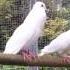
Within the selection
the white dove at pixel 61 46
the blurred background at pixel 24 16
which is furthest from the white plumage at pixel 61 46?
the blurred background at pixel 24 16

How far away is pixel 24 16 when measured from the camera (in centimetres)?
221

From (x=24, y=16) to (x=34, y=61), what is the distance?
0.97 meters

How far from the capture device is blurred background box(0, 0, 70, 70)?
2.22 meters

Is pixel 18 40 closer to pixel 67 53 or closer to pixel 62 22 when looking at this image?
pixel 67 53

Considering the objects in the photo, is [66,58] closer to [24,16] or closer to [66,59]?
[66,59]

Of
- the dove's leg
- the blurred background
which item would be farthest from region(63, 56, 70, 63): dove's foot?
the blurred background

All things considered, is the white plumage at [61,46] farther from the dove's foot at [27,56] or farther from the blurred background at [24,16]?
the blurred background at [24,16]

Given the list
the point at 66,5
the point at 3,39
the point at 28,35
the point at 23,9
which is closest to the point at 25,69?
the point at 3,39

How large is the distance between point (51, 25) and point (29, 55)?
948 mm

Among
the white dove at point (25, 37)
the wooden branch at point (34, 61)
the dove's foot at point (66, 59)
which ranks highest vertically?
the white dove at point (25, 37)

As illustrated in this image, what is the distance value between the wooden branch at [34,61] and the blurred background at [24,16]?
889mm

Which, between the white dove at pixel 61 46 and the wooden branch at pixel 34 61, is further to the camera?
the white dove at pixel 61 46

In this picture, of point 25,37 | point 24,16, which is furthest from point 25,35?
point 24,16

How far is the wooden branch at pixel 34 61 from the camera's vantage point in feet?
3.99
